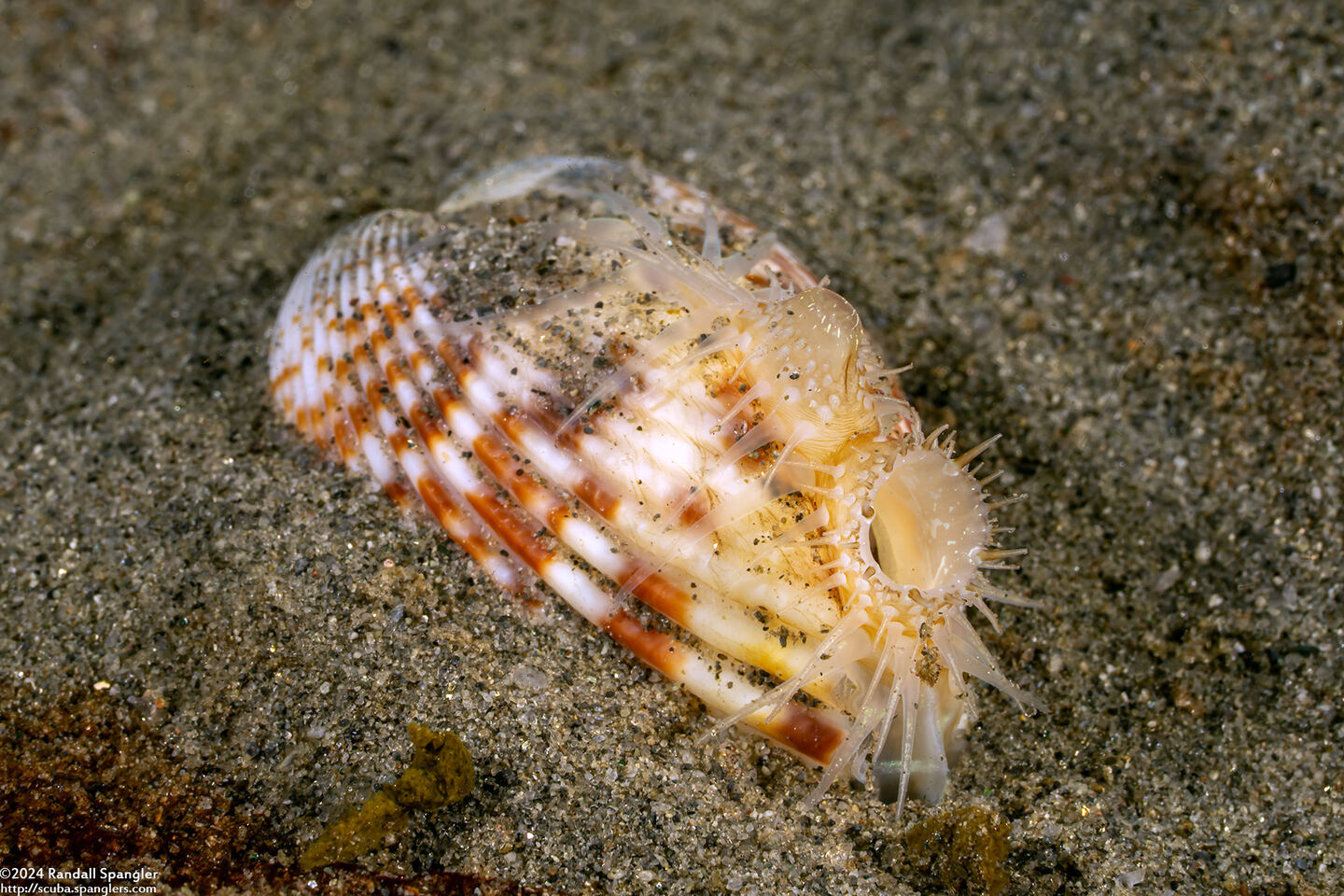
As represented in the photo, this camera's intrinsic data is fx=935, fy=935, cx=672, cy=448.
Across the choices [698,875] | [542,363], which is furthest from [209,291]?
[698,875]

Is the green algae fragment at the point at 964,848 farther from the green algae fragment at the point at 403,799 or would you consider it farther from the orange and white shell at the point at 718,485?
the green algae fragment at the point at 403,799

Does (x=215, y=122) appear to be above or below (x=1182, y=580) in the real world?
above

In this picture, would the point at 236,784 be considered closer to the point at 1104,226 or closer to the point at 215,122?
the point at 215,122

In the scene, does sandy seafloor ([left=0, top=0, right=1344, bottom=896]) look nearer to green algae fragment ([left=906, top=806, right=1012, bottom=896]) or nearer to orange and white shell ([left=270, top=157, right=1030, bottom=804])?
green algae fragment ([left=906, top=806, right=1012, bottom=896])

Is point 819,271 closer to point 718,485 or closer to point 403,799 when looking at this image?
point 718,485

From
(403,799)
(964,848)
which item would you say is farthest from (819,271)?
(403,799)

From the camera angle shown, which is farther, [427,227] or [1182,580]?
[427,227]

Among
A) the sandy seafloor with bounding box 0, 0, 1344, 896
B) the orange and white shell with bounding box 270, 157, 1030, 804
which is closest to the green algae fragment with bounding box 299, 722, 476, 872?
the sandy seafloor with bounding box 0, 0, 1344, 896

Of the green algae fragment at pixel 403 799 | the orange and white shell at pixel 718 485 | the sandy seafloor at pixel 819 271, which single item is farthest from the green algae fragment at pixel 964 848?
the green algae fragment at pixel 403 799
